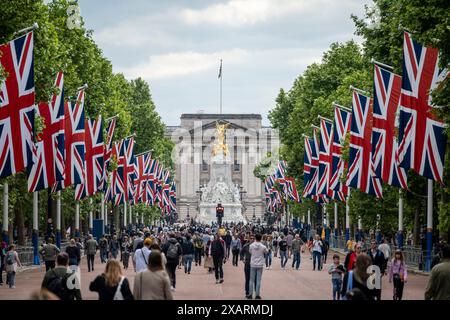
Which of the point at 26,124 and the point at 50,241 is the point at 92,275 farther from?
the point at 26,124

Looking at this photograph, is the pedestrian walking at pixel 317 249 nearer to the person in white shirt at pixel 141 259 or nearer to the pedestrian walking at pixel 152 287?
the person in white shirt at pixel 141 259

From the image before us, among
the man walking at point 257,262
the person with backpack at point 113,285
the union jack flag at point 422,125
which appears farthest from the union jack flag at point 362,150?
the person with backpack at point 113,285

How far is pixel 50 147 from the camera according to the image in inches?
1590

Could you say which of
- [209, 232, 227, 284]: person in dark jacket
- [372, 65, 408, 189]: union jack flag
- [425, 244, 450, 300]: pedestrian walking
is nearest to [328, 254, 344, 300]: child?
[425, 244, 450, 300]: pedestrian walking

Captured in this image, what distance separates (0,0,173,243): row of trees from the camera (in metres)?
41.1

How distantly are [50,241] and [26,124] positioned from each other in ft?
13.9

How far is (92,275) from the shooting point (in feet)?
134

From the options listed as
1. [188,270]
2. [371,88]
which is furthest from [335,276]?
[371,88]

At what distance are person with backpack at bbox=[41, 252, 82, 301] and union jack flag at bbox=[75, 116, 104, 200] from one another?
30.8m

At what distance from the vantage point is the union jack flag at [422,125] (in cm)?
3262

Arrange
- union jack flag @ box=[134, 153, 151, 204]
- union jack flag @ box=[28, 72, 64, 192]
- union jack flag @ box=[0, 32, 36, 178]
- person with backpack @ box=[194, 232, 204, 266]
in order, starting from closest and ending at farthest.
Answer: union jack flag @ box=[0, 32, 36, 178], union jack flag @ box=[28, 72, 64, 192], person with backpack @ box=[194, 232, 204, 266], union jack flag @ box=[134, 153, 151, 204]

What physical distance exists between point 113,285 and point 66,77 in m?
40.6

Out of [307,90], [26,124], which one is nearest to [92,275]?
[26,124]

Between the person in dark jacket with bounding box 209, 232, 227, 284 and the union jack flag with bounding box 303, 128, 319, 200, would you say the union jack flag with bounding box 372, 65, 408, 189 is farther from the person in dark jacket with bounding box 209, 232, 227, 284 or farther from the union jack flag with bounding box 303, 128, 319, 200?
the union jack flag with bounding box 303, 128, 319, 200
